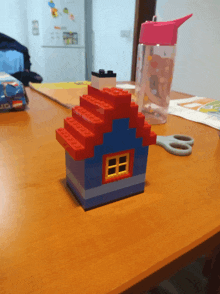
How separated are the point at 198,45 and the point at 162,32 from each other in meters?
1.74

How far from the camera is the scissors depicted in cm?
52

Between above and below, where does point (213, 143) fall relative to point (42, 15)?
below

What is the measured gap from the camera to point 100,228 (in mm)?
305

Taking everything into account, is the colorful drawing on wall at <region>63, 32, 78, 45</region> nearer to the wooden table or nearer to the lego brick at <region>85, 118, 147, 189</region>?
the wooden table

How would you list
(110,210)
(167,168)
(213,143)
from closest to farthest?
1. (110,210)
2. (167,168)
3. (213,143)

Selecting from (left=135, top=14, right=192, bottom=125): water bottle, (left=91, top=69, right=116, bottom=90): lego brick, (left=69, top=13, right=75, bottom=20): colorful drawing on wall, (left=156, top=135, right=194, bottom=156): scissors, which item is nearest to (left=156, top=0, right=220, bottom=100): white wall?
(left=69, top=13, right=75, bottom=20): colorful drawing on wall

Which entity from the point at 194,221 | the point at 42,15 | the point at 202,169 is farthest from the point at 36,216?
the point at 42,15

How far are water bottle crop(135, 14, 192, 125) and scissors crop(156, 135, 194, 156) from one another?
0.16 meters

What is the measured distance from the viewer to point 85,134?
0.99ft

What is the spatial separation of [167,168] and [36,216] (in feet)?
0.85

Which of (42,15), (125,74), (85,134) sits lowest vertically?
(125,74)

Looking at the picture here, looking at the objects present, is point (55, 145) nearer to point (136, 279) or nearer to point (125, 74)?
point (136, 279)

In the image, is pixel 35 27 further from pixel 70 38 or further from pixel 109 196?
pixel 109 196

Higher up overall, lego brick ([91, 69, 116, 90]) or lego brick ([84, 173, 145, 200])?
lego brick ([91, 69, 116, 90])
